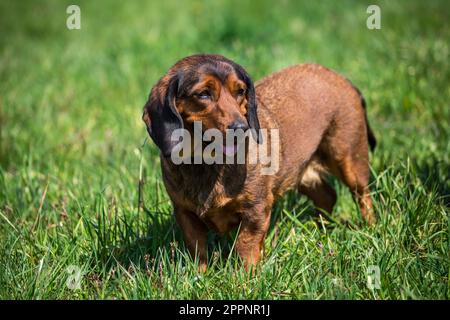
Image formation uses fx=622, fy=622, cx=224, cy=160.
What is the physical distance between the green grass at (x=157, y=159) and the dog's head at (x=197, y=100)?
2.26ft

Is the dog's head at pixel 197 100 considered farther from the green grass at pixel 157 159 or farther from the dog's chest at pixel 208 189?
the green grass at pixel 157 159

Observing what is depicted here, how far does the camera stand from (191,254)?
3873 mm

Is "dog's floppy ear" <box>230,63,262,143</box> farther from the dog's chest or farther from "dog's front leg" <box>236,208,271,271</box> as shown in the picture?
"dog's front leg" <box>236,208,271,271</box>

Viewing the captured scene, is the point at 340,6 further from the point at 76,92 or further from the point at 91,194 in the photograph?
the point at 91,194

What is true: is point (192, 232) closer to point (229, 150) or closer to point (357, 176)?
point (229, 150)

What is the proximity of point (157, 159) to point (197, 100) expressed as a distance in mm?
1858

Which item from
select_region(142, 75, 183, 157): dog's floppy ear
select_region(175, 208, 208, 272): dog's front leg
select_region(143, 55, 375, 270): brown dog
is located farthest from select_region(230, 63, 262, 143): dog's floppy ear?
select_region(175, 208, 208, 272): dog's front leg

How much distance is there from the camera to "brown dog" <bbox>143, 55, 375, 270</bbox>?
3.47 metres

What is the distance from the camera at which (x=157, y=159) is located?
17.2 ft

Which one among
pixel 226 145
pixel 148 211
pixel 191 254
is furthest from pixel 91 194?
pixel 226 145

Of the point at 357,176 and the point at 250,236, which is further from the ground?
the point at 357,176

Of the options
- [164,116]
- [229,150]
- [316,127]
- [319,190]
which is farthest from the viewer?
[319,190]

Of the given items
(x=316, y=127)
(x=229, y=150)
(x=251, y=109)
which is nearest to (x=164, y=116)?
(x=229, y=150)
